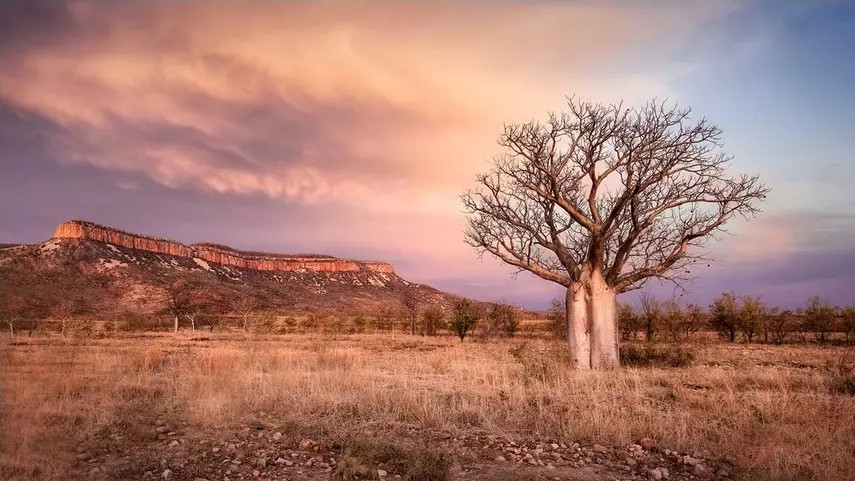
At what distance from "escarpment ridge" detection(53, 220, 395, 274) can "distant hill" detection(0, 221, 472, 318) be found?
7.8 inches

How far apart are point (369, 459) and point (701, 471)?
11.4 ft

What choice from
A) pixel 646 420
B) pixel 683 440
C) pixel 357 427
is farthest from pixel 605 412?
pixel 357 427

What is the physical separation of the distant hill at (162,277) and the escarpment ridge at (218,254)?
0.20 m

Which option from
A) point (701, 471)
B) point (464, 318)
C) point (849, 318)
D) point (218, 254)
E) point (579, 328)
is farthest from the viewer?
point (218, 254)

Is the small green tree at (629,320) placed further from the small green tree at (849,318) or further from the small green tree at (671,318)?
the small green tree at (849,318)

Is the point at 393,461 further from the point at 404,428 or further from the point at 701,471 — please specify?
the point at 701,471

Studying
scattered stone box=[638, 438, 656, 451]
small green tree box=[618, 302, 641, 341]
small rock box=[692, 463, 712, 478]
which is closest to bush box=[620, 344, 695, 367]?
scattered stone box=[638, 438, 656, 451]

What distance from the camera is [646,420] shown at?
7.23m

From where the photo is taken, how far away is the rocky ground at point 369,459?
17.6 ft

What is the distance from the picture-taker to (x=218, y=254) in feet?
368

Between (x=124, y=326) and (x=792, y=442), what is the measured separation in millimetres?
52265

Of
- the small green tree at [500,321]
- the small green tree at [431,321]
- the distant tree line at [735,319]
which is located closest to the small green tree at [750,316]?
the distant tree line at [735,319]

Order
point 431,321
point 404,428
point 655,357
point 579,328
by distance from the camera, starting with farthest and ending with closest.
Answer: point 431,321 < point 655,357 < point 579,328 < point 404,428

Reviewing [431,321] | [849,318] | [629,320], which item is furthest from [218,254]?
[849,318]
